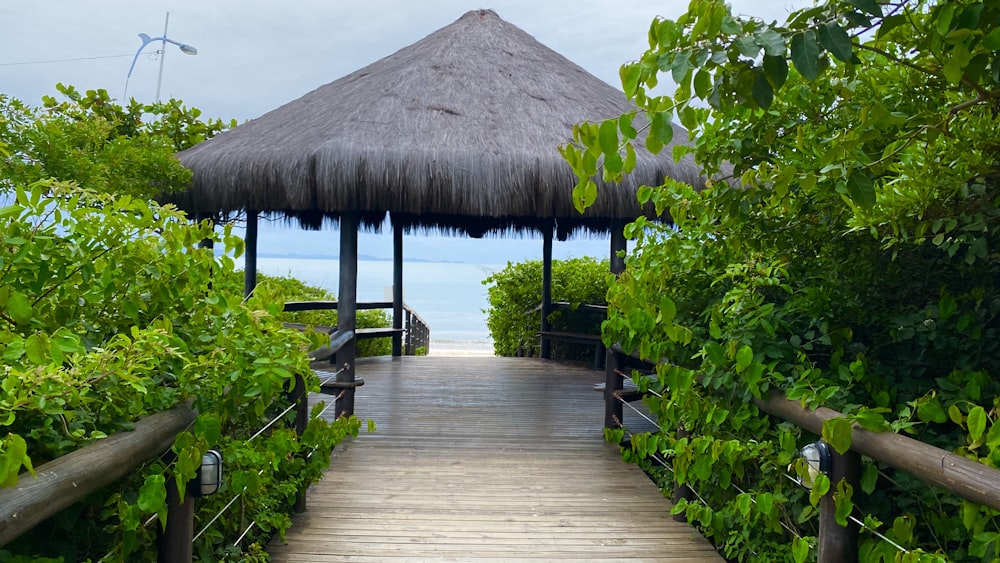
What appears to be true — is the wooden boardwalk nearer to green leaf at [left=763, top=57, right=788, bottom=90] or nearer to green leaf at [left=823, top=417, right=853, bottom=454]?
green leaf at [left=823, top=417, right=853, bottom=454]

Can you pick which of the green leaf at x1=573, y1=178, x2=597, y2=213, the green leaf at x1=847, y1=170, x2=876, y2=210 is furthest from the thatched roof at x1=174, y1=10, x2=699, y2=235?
the green leaf at x1=847, y1=170, x2=876, y2=210

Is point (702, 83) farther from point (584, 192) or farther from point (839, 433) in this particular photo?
point (839, 433)

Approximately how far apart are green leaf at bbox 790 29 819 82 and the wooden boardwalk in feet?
6.91

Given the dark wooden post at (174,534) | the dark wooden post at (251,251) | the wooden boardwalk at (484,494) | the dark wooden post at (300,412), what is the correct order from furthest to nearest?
the dark wooden post at (251,251), the dark wooden post at (300,412), the wooden boardwalk at (484,494), the dark wooden post at (174,534)

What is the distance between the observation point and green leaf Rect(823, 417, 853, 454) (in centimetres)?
171

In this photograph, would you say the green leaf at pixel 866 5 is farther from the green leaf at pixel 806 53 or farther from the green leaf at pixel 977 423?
the green leaf at pixel 977 423

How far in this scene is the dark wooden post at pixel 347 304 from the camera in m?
4.86

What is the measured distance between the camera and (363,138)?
5168 millimetres

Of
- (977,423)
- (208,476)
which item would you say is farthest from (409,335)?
(977,423)

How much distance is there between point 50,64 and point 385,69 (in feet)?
45.8

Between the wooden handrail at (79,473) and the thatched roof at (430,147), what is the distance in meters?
3.49

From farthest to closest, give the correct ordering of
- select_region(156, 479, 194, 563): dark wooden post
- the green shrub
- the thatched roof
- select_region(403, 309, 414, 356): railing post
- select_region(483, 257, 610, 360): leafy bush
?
select_region(403, 309, 414, 356): railing post
the green shrub
select_region(483, 257, 610, 360): leafy bush
the thatched roof
select_region(156, 479, 194, 563): dark wooden post

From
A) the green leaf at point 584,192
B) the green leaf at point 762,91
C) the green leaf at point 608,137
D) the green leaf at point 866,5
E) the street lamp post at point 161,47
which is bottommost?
the green leaf at point 584,192

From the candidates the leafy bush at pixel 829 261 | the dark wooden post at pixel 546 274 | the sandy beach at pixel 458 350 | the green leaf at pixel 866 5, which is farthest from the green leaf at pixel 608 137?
the sandy beach at pixel 458 350
